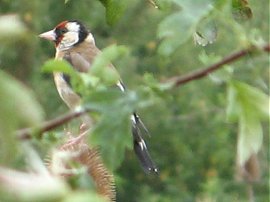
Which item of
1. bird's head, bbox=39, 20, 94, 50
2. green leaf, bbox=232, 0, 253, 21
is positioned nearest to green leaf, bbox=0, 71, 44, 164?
green leaf, bbox=232, 0, 253, 21

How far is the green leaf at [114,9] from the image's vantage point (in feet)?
4.31

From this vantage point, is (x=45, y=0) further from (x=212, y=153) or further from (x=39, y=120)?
(x=39, y=120)

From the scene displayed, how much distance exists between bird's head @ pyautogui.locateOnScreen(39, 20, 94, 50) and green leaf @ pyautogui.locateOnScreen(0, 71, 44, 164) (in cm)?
366

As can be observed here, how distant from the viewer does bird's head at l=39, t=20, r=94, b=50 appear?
437 centimetres

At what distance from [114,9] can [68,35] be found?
10.2 ft

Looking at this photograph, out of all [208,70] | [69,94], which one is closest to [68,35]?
[69,94]

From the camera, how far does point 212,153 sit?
33.2 feet

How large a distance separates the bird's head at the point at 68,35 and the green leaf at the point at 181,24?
345 centimetres

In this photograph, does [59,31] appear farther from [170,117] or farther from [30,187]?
[170,117]

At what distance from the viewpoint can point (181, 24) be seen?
2.77 ft

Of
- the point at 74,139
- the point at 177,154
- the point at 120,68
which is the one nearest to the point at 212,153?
the point at 177,154

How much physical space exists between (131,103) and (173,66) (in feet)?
29.5

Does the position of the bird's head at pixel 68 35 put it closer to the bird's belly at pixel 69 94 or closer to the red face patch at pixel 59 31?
the red face patch at pixel 59 31

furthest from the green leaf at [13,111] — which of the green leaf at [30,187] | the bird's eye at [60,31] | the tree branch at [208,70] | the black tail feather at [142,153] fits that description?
the bird's eye at [60,31]
